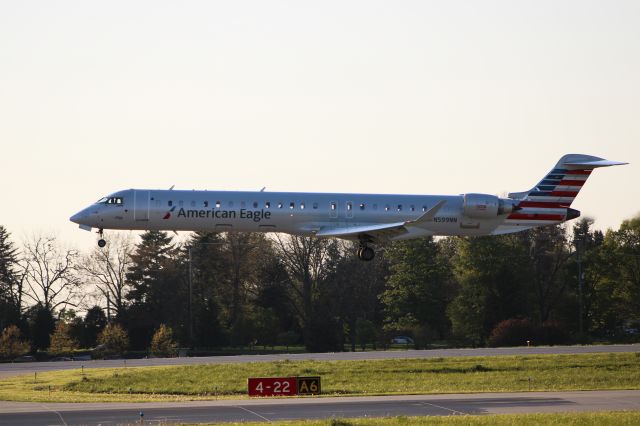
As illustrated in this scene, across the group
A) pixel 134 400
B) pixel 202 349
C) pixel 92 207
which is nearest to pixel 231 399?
pixel 134 400

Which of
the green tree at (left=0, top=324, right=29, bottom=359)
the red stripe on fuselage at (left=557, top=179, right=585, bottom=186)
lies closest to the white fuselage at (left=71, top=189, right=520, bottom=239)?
the red stripe on fuselage at (left=557, top=179, right=585, bottom=186)

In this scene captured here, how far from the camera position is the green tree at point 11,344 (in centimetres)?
8200

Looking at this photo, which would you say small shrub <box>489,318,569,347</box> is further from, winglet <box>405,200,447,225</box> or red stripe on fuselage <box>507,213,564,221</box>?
winglet <box>405,200,447,225</box>

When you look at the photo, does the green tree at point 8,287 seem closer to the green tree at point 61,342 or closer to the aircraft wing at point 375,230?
the green tree at point 61,342

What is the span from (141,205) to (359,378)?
12.9 metres

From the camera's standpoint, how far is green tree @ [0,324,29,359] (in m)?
82.0

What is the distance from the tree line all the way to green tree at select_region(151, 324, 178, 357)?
455 millimetres

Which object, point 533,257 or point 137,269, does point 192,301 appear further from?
point 533,257

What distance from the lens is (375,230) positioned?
51.4 metres

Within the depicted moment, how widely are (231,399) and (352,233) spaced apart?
40.1 ft

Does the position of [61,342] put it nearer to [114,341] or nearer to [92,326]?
[114,341]

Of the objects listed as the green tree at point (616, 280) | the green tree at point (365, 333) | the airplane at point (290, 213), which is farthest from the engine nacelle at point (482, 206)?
the green tree at point (365, 333)

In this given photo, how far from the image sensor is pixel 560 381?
49344 millimetres

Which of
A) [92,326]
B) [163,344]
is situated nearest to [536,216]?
[163,344]
